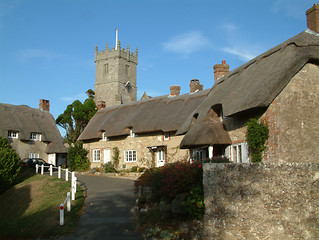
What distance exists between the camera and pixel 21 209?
51.5 feet

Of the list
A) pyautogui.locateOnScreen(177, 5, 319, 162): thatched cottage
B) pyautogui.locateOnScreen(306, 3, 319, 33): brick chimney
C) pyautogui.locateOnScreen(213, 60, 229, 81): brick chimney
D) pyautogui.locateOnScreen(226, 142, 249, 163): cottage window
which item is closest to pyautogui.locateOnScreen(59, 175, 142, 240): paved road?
pyautogui.locateOnScreen(177, 5, 319, 162): thatched cottage

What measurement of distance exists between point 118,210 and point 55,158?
80.3 ft

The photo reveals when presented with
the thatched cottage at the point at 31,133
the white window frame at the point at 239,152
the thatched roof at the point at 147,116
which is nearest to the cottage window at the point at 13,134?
the thatched cottage at the point at 31,133

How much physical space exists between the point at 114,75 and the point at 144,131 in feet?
132

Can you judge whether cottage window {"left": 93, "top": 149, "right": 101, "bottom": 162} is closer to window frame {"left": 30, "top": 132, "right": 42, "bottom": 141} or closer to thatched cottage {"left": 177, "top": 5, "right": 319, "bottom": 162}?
window frame {"left": 30, "top": 132, "right": 42, "bottom": 141}

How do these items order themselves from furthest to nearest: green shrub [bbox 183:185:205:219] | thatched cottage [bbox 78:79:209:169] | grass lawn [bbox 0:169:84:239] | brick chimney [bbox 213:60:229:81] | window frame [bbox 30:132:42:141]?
window frame [bbox 30:132:42:141] < thatched cottage [bbox 78:79:209:169] < brick chimney [bbox 213:60:229:81] < grass lawn [bbox 0:169:84:239] < green shrub [bbox 183:185:205:219]

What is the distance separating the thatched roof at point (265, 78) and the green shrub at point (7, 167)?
12.4 meters

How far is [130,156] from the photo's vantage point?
2759cm

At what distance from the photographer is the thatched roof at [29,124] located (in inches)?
1275

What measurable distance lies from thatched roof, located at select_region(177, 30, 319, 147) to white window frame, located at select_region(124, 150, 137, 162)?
1235 cm

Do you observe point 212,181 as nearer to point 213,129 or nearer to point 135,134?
point 213,129

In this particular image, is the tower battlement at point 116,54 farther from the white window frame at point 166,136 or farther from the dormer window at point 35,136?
the white window frame at point 166,136

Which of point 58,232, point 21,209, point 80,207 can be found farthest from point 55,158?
point 58,232

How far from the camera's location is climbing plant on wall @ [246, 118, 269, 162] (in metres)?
12.3
